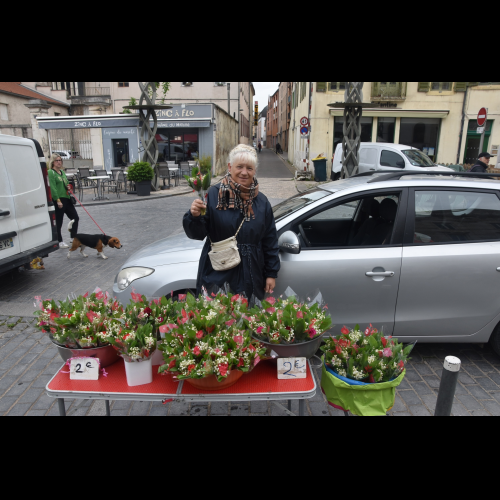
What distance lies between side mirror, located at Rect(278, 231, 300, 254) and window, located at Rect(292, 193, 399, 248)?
0.31 m

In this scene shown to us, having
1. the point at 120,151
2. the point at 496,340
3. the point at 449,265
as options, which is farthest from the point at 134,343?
the point at 120,151

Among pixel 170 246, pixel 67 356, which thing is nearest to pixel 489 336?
pixel 170 246

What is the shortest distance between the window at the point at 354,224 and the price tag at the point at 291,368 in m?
1.51

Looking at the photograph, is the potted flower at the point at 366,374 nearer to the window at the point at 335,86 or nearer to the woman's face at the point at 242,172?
the woman's face at the point at 242,172

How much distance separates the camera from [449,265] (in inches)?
131

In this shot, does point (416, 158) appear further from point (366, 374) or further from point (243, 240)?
point (366, 374)

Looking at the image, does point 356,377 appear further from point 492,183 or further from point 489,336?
point 492,183

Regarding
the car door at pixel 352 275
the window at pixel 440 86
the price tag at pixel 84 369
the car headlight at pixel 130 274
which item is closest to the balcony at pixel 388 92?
the window at pixel 440 86

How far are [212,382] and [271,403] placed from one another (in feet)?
4.64

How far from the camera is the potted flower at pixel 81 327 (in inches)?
84.9

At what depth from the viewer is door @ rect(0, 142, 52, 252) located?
555cm
